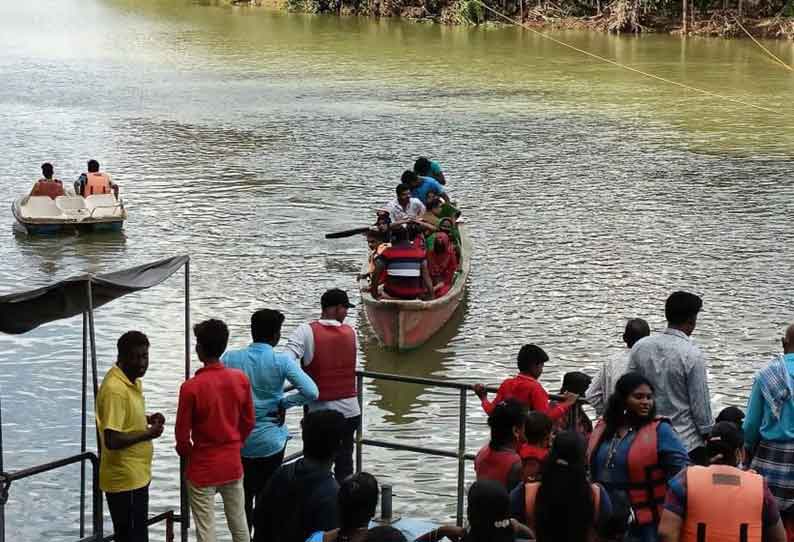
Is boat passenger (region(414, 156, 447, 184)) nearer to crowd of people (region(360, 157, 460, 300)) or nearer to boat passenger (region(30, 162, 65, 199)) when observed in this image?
crowd of people (region(360, 157, 460, 300))

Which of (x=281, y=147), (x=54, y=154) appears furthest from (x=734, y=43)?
(x=54, y=154)

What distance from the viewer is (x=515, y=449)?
7.19 metres

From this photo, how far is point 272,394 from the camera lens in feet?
27.2

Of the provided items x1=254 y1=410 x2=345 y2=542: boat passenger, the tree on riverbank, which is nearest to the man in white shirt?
x1=254 y1=410 x2=345 y2=542: boat passenger

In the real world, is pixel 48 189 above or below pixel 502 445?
below

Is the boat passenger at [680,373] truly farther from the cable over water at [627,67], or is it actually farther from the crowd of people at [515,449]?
the cable over water at [627,67]

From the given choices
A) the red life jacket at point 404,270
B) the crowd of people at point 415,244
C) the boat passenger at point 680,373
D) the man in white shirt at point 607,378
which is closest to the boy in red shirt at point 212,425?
the man in white shirt at point 607,378

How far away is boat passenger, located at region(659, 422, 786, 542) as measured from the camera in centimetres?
605

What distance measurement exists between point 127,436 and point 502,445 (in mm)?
2116

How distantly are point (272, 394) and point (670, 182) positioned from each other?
21549 mm

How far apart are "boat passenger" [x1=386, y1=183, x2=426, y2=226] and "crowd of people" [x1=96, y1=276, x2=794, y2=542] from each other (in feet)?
26.1

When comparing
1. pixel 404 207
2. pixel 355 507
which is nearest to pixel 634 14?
pixel 404 207

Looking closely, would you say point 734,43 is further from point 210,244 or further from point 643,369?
point 643,369

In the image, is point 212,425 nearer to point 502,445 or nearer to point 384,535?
point 502,445
